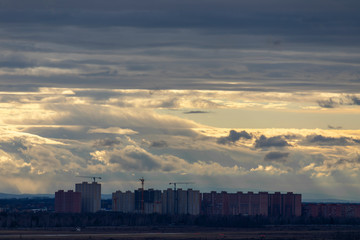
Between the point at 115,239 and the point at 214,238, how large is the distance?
21601 mm

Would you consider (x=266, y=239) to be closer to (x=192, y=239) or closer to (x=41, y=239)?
(x=192, y=239)

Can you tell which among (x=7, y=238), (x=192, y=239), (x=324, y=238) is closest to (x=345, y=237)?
(x=324, y=238)

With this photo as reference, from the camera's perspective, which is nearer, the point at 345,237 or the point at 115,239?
the point at 115,239

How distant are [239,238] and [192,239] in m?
12.1

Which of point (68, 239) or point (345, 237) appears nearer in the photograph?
point (68, 239)

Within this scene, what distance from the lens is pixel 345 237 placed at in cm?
15662

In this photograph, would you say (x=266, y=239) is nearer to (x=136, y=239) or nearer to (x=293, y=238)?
(x=293, y=238)

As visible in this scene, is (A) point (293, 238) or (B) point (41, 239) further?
(A) point (293, 238)

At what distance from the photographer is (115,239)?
14188 cm

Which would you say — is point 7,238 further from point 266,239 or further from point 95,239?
point 266,239

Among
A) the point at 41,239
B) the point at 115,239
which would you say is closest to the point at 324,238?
the point at 115,239

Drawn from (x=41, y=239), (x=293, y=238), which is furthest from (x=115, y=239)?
(x=293, y=238)

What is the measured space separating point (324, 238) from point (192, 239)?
3025cm

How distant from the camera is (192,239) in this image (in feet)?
478
